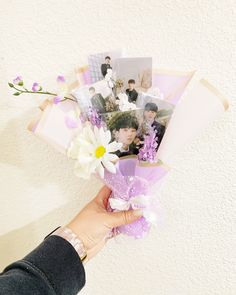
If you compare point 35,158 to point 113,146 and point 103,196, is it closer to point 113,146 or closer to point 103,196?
point 103,196

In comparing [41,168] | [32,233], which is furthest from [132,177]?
[32,233]

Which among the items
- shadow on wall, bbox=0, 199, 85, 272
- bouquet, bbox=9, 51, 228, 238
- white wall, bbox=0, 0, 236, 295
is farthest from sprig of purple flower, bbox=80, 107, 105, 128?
shadow on wall, bbox=0, 199, 85, 272

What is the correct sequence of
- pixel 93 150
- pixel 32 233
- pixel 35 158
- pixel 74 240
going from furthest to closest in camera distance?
pixel 32 233 → pixel 35 158 → pixel 74 240 → pixel 93 150

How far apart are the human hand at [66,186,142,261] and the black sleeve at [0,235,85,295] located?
47mm

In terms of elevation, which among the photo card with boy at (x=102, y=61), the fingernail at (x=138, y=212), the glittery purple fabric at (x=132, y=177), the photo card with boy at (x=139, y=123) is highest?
the photo card with boy at (x=102, y=61)

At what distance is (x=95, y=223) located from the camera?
680mm

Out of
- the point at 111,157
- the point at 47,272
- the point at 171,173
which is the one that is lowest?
the point at 47,272

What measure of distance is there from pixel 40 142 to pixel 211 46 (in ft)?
1.49

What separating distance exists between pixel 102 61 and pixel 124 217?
318 millimetres

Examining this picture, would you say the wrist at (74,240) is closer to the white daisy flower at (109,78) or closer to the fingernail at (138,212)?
the fingernail at (138,212)

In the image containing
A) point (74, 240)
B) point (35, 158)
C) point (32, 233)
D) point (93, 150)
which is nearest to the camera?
point (93, 150)

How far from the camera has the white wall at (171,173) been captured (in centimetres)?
62

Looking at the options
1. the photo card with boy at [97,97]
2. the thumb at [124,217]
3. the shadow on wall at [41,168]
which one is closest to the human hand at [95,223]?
the thumb at [124,217]

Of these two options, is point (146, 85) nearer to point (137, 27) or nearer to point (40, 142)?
point (137, 27)
